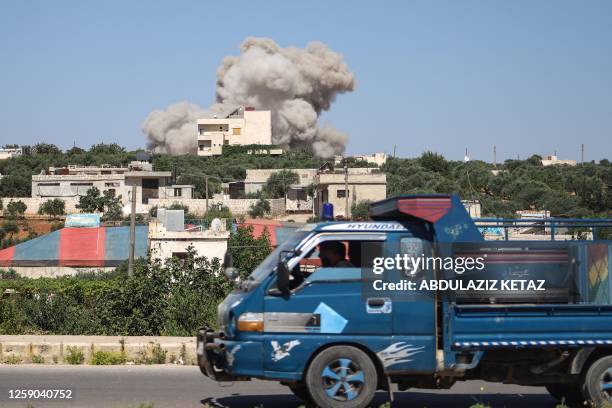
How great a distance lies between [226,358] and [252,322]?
0.38m

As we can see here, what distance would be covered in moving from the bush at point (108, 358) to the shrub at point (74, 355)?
0.14m

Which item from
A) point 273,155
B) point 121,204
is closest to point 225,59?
point 273,155

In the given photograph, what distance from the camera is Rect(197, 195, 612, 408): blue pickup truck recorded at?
7.09 metres

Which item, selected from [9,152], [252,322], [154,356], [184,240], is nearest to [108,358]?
[154,356]

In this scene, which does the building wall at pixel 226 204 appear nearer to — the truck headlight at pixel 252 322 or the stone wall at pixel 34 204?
the stone wall at pixel 34 204

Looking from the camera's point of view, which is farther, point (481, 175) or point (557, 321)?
point (481, 175)

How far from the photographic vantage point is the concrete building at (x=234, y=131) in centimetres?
10875

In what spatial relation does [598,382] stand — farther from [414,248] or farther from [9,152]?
[9,152]

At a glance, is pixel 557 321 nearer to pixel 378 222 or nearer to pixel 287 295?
pixel 378 222

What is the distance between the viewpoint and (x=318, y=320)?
7113 mm

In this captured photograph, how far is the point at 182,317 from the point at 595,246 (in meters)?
6.66

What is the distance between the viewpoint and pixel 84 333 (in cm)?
1289

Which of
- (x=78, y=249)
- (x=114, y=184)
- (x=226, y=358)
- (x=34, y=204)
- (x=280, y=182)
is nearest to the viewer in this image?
(x=226, y=358)

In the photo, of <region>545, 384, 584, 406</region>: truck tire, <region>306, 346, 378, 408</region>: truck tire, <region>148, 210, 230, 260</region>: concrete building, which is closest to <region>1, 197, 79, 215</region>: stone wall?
<region>148, 210, 230, 260</region>: concrete building
